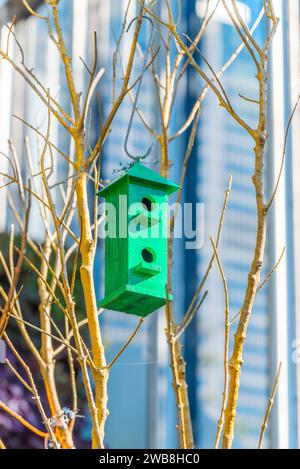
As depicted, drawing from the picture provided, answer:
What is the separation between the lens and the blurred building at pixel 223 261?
12.3 feet

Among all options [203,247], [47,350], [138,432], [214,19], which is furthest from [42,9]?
[47,350]

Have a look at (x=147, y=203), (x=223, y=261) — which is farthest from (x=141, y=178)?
(x=223, y=261)

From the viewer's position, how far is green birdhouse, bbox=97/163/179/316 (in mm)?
2084

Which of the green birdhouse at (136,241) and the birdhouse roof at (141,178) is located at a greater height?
the birdhouse roof at (141,178)

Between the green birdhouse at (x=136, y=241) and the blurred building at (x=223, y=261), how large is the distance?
4.71 ft

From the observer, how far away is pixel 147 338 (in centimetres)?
432

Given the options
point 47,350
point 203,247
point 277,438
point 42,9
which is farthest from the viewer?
point 42,9

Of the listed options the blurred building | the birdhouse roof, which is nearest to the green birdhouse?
the birdhouse roof

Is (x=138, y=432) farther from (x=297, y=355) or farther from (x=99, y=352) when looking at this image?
(x=99, y=352)

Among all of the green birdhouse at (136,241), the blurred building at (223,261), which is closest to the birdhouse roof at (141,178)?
the green birdhouse at (136,241)

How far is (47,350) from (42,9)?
326 cm

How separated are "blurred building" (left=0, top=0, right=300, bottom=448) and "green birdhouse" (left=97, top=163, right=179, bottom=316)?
144cm

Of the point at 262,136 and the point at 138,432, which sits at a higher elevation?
the point at 262,136

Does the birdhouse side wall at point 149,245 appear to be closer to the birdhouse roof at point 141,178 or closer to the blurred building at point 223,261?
the birdhouse roof at point 141,178
